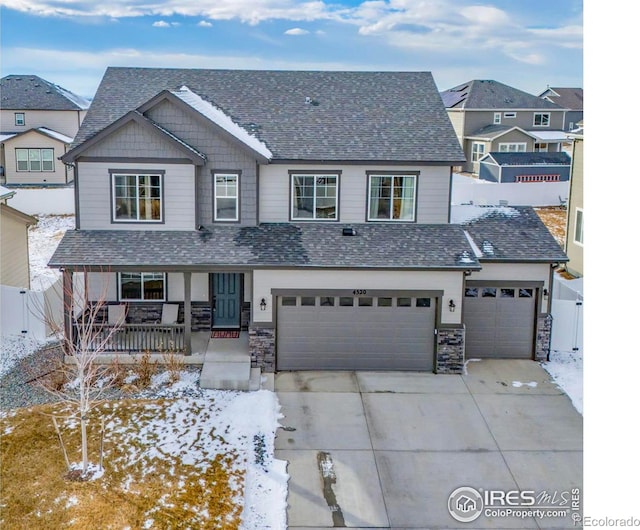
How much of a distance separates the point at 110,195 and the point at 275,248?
4265mm

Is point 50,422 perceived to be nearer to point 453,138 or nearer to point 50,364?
point 50,364

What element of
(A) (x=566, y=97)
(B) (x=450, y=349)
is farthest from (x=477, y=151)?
(B) (x=450, y=349)

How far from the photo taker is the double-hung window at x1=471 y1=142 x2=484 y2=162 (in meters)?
46.7

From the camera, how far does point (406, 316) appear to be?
1495cm

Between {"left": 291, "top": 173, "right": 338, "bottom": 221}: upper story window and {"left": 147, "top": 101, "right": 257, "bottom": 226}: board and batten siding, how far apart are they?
43.7 inches

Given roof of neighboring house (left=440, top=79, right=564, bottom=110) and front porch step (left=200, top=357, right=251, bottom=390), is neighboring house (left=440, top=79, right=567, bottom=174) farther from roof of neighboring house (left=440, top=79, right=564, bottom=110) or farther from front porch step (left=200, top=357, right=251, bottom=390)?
front porch step (left=200, top=357, right=251, bottom=390)

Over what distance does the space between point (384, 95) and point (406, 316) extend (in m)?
6.85

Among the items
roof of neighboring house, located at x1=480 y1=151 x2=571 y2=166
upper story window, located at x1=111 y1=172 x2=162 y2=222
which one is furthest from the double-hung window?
upper story window, located at x1=111 y1=172 x2=162 y2=222

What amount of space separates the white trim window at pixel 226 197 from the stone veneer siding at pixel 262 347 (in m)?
3.00

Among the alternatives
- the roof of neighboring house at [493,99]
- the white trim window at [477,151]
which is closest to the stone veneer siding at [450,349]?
the white trim window at [477,151]

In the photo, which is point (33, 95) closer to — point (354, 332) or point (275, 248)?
point (275, 248)

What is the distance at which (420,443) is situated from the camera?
1159 centimetres
